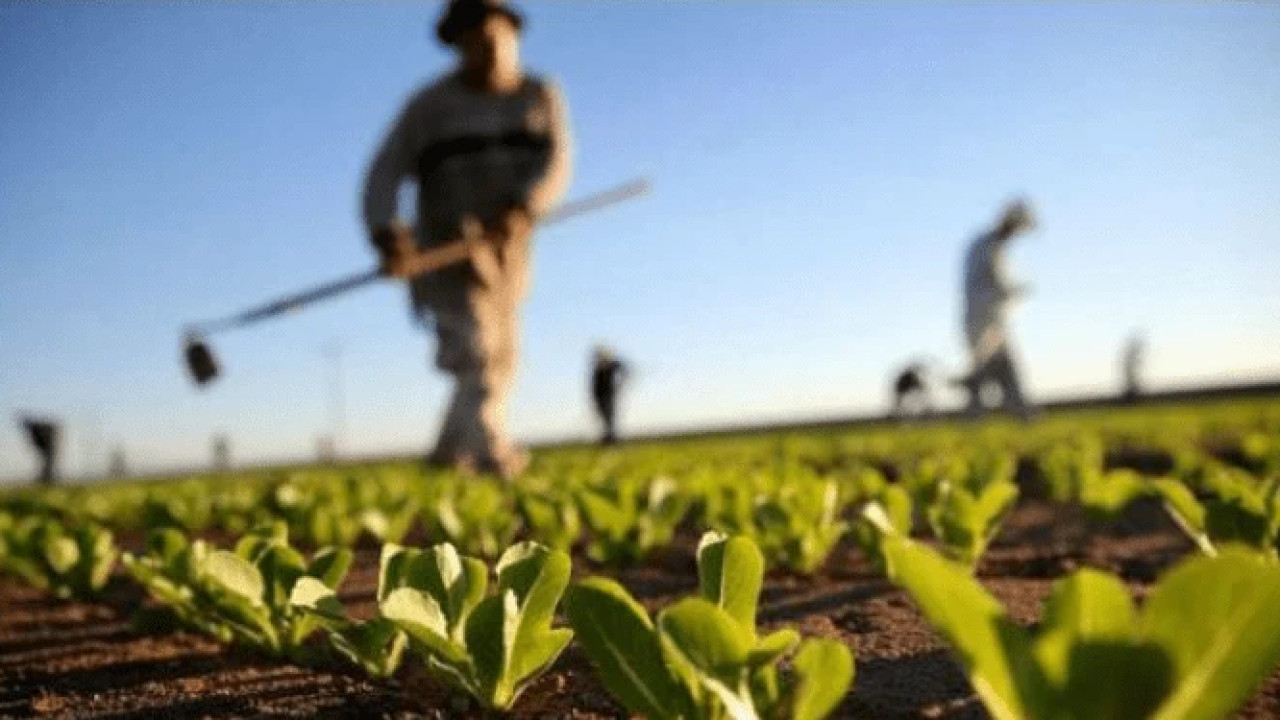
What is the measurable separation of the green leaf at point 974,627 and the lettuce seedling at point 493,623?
1.71 ft

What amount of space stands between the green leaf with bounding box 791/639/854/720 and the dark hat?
5.58m

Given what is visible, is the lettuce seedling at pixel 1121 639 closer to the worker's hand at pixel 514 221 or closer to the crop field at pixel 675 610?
the crop field at pixel 675 610

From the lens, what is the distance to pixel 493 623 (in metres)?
1.11

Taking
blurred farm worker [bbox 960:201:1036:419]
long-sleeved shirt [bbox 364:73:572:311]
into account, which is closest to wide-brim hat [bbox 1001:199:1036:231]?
blurred farm worker [bbox 960:201:1036:419]

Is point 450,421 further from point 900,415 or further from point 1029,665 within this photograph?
point 900,415

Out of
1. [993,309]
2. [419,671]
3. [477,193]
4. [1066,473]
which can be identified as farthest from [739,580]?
[993,309]

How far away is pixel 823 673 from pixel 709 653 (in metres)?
0.12

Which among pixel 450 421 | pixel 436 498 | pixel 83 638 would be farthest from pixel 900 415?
pixel 83 638

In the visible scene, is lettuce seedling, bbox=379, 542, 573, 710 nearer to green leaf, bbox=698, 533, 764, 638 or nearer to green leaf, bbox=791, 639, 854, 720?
green leaf, bbox=698, 533, 764, 638

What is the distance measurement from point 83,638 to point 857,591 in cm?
183

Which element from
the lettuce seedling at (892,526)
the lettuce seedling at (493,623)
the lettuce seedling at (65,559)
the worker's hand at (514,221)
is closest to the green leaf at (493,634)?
the lettuce seedling at (493,623)

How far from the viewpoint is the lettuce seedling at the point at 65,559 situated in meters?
2.48

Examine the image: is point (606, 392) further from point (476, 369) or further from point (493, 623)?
point (493, 623)

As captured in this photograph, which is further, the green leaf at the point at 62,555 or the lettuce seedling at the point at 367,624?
the green leaf at the point at 62,555
